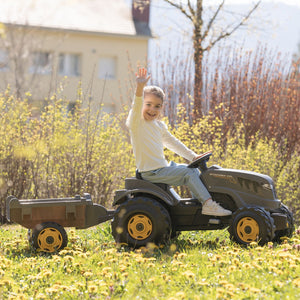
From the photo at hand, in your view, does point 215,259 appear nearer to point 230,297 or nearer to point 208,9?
point 230,297

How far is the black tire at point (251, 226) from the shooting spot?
16.4 ft

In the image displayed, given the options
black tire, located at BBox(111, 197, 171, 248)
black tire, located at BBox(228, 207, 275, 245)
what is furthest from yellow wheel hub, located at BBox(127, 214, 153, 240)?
black tire, located at BBox(228, 207, 275, 245)

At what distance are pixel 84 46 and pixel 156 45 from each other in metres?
13.8

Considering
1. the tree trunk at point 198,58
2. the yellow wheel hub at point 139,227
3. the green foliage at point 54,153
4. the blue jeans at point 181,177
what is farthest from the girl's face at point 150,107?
the tree trunk at point 198,58

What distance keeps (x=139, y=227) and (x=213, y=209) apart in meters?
0.70

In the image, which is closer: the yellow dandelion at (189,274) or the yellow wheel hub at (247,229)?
the yellow dandelion at (189,274)

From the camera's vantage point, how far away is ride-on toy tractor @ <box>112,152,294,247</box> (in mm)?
5078

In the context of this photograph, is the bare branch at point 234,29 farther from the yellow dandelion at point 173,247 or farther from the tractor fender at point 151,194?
the yellow dandelion at point 173,247

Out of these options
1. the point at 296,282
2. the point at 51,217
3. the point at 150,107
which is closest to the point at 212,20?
the point at 150,107

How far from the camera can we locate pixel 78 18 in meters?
22.6

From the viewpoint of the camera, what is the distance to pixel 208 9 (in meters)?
10.1

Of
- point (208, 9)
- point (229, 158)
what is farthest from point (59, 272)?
point (208, 9)

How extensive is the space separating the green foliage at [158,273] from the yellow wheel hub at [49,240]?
8cm

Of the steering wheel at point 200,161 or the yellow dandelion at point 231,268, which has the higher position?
the steering wheel at point 200,161
